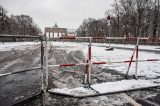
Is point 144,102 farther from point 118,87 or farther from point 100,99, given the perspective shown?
point 118,87

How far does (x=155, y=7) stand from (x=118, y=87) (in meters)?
43.2

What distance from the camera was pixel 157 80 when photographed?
26.3ft

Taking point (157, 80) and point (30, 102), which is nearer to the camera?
point (30, 102)

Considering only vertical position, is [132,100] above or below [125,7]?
below

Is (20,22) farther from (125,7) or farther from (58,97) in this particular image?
(58,97)

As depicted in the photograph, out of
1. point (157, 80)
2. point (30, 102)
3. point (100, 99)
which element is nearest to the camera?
point (30, 102)

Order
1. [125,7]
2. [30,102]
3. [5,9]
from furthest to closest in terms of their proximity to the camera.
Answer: [5,9] < [125,7] < [30,102]

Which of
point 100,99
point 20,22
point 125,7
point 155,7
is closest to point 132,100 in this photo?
point 100,99

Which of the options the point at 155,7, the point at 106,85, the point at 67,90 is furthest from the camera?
the point at 155,7

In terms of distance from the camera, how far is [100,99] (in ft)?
18.8

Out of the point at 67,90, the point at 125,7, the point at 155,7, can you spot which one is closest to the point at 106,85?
the point at 67,90

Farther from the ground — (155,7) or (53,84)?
(155,7)

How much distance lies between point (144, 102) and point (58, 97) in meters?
2.18

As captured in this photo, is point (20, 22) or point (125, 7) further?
point (20, 22)
